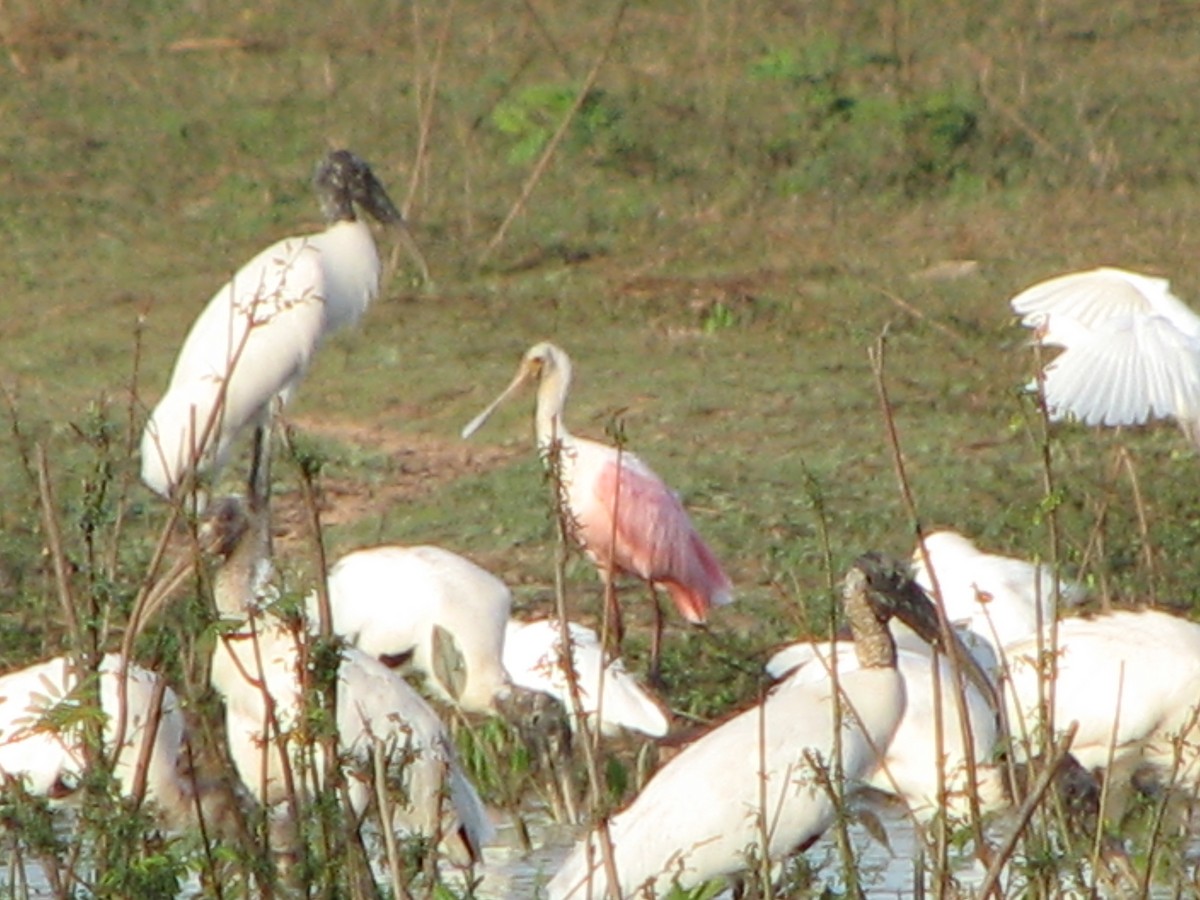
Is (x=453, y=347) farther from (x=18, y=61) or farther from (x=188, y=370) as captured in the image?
(x=18, y=61)

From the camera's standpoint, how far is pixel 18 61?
569 inches

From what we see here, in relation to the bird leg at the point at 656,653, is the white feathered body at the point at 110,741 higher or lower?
higher

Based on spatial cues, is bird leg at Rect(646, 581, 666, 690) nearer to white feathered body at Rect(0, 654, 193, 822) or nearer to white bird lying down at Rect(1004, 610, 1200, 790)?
white bird lying down at Rect(1004, 610, 1200, 790)

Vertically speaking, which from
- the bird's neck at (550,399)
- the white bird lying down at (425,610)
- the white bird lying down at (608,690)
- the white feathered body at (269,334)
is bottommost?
the white bird lying down at (608,690)

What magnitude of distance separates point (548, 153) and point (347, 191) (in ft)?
11.2

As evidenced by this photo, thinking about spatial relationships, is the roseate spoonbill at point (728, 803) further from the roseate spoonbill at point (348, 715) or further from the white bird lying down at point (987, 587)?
the white bird lying down at point (987, 587)

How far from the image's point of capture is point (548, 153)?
12.6 m

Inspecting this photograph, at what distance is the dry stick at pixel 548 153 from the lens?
12.3 m

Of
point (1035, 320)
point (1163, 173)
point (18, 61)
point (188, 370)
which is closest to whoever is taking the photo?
point (1035, 320)

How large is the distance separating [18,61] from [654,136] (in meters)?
3.18

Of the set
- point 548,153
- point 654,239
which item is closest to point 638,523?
point 654,239

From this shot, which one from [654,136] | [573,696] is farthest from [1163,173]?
[573,696]

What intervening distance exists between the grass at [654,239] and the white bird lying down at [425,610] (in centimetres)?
61

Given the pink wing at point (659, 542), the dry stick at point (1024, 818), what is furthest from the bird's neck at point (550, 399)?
the dry stick at point (1024, 818)
